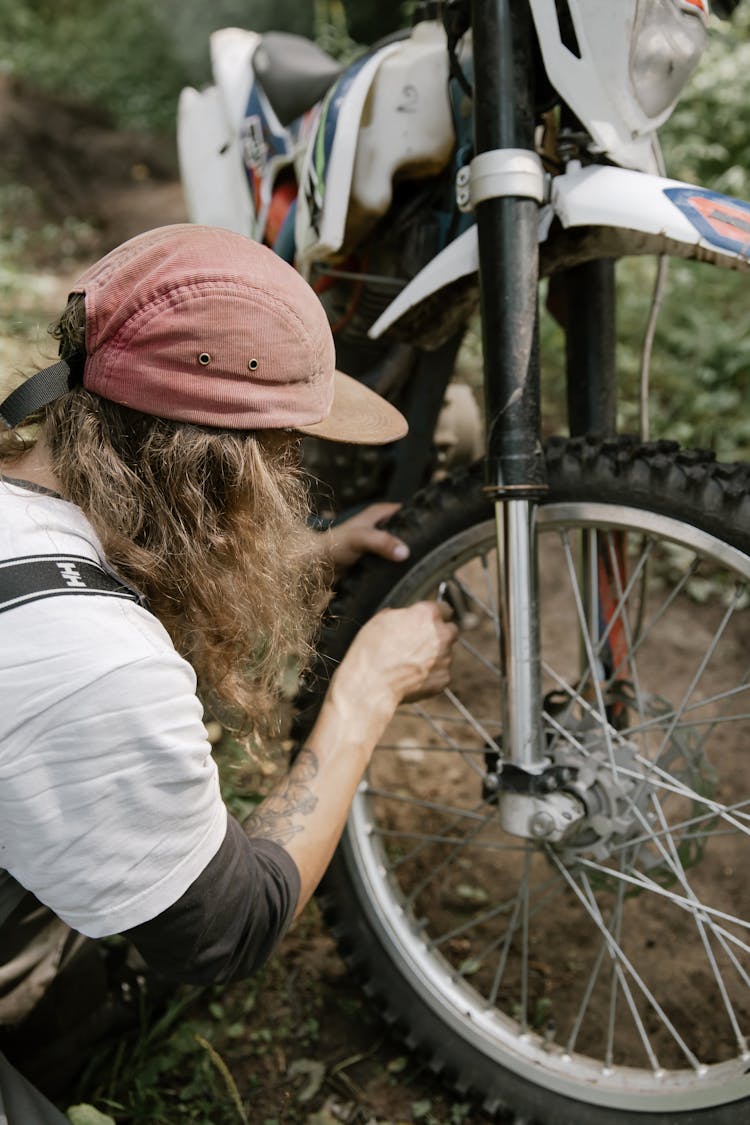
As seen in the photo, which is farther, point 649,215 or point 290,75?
point 290,75

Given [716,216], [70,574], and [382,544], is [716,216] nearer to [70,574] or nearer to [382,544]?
[382,544]

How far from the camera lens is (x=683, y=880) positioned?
Result: 164cm

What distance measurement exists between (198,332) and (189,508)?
21 cm

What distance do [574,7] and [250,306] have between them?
0.76 m

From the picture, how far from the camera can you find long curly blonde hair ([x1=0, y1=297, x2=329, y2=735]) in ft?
3.87

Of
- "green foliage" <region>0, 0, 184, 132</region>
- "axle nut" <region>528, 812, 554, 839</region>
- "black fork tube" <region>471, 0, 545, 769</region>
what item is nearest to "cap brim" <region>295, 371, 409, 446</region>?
"black fork tube" <region>471, 0, 545, 769</region>

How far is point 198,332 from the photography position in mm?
1149

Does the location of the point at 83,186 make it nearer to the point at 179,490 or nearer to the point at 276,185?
the point at 276,185

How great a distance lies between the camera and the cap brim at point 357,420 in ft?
4.45

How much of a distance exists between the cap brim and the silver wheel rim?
1.01ft

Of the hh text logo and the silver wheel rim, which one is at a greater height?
the hh text logo

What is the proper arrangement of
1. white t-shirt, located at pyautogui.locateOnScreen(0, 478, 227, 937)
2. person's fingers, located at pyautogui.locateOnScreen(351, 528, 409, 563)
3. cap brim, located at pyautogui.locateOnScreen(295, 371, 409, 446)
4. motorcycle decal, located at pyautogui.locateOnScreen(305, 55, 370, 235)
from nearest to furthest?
white t-shirt, located at pyautogui.locateOnScreen(0, 478, 227, 937), cap brim, located at pyautogui.locateOnScreen(295, 371, 409, 446), person's fingers, located at pyautogui.locateOnScreen(351, 528, 409, 563), motorcycle decal, located at pyautogui.locateOnScreen(305, 55, 370, 235)

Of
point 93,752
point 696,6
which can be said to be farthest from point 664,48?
point 93,752

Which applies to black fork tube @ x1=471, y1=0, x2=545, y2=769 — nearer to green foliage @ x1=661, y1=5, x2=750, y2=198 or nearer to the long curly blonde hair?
the long curly blonde hair
